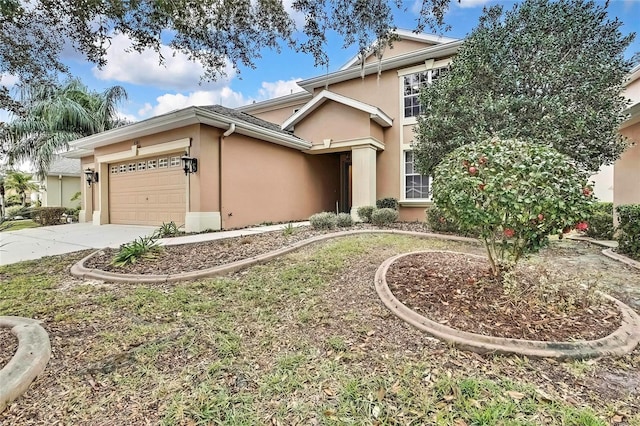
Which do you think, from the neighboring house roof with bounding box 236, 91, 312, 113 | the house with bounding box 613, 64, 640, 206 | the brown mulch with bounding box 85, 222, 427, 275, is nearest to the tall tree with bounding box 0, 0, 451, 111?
the brown mulch with bounding box 85, 222, 427, 275

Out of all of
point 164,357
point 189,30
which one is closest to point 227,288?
point 164,357

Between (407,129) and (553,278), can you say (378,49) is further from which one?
(407,129)

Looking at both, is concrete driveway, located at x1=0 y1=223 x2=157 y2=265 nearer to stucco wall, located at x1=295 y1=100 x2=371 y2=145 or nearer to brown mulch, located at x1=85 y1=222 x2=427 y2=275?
brown mulch, located at x1=85 y1=222 x2=427 y2=275

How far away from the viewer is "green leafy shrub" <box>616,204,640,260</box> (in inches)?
246

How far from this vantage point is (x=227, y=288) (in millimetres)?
4723

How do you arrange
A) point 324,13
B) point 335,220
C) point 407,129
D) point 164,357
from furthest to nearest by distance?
1. point 407,129
2. point 335,220
3. point 324,13
4. point 164,357

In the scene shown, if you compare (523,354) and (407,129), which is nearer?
(523,354)

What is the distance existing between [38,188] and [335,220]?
21772 millimetres

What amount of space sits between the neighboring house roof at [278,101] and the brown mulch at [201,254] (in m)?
10.6

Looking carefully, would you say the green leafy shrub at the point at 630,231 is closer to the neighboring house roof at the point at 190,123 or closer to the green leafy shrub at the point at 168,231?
the neighboring house roof at the point at 190,123

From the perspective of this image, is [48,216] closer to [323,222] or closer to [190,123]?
[190,123]

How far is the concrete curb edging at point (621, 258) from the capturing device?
18.8 ft

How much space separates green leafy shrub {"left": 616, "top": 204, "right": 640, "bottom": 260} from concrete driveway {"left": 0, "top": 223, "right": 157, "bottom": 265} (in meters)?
11.9

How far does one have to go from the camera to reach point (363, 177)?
39.9ft
